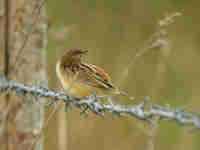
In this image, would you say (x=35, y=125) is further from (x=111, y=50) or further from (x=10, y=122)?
(x=111, y=50)

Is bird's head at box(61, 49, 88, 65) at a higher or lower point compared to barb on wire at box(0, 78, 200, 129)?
higher

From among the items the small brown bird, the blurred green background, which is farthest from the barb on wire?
the blurred green background

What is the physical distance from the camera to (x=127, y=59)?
5.70 meters

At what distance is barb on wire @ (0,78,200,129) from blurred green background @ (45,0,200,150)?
2400 millimetres

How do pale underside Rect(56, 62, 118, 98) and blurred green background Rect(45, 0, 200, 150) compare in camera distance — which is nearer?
pale underside Rect(56, 62, 118, 98)

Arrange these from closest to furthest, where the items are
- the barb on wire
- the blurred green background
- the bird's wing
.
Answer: the barb on wire
the bird's wing
the blurred green background

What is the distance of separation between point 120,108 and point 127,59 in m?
4.10

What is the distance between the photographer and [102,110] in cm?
177

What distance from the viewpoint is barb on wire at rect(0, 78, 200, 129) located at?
128 centimetres

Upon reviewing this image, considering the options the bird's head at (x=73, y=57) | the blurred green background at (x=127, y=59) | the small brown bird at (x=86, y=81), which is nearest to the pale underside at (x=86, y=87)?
the small brown bird at (x=86, y=81)

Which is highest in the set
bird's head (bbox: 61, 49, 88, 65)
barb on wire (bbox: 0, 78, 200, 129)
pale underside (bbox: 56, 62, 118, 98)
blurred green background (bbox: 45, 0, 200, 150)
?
blurred green background (bbox: 45, 0, 200, 150)

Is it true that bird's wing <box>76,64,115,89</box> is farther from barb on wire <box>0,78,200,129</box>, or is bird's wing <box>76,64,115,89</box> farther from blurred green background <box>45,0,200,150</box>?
blurred green background <box>45,0,200,150</box>

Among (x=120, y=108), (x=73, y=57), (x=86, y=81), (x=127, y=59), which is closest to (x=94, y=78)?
(x=86, y=81)

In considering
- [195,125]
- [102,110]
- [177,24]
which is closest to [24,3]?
[102,110]
